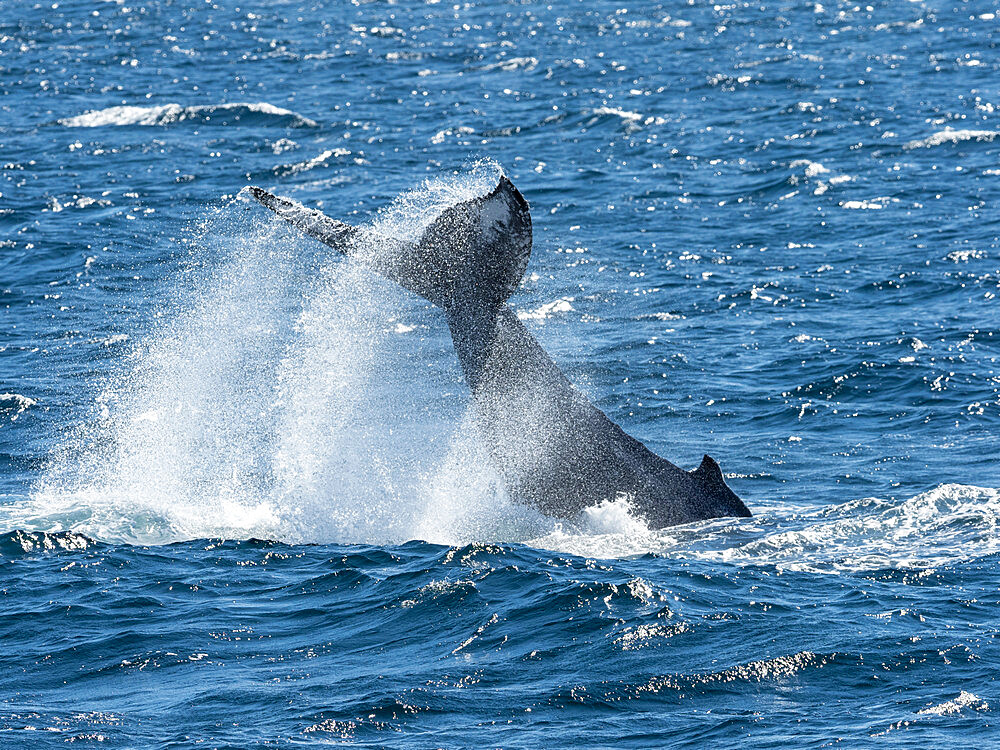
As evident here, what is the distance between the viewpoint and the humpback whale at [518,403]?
53.4 feet

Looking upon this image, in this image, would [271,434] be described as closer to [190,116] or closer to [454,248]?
[454,248]

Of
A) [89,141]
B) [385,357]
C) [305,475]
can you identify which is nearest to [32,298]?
[385,357]

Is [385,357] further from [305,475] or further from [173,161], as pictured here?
[173,161]

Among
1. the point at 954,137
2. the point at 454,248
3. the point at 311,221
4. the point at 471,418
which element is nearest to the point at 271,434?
the point at 471,418

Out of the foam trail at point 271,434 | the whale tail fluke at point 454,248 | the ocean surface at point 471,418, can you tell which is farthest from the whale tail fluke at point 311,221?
the ocean surface at point 471,418

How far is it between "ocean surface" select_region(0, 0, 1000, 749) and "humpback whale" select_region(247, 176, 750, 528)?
0.40 meters

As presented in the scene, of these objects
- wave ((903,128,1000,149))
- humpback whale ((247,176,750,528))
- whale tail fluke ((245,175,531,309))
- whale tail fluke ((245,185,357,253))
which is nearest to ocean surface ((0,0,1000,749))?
wave ((903,128,1000,149))

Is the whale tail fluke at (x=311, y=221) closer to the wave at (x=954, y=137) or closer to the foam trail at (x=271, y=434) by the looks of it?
the foam trail at (x=271, y=434)

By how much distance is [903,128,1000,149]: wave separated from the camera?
127 ft

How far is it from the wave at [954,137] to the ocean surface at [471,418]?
7.2 inches

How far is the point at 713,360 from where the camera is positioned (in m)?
24.9

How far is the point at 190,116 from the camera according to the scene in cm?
4509

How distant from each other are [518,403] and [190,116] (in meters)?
31.1

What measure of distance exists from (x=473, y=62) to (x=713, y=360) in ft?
104
